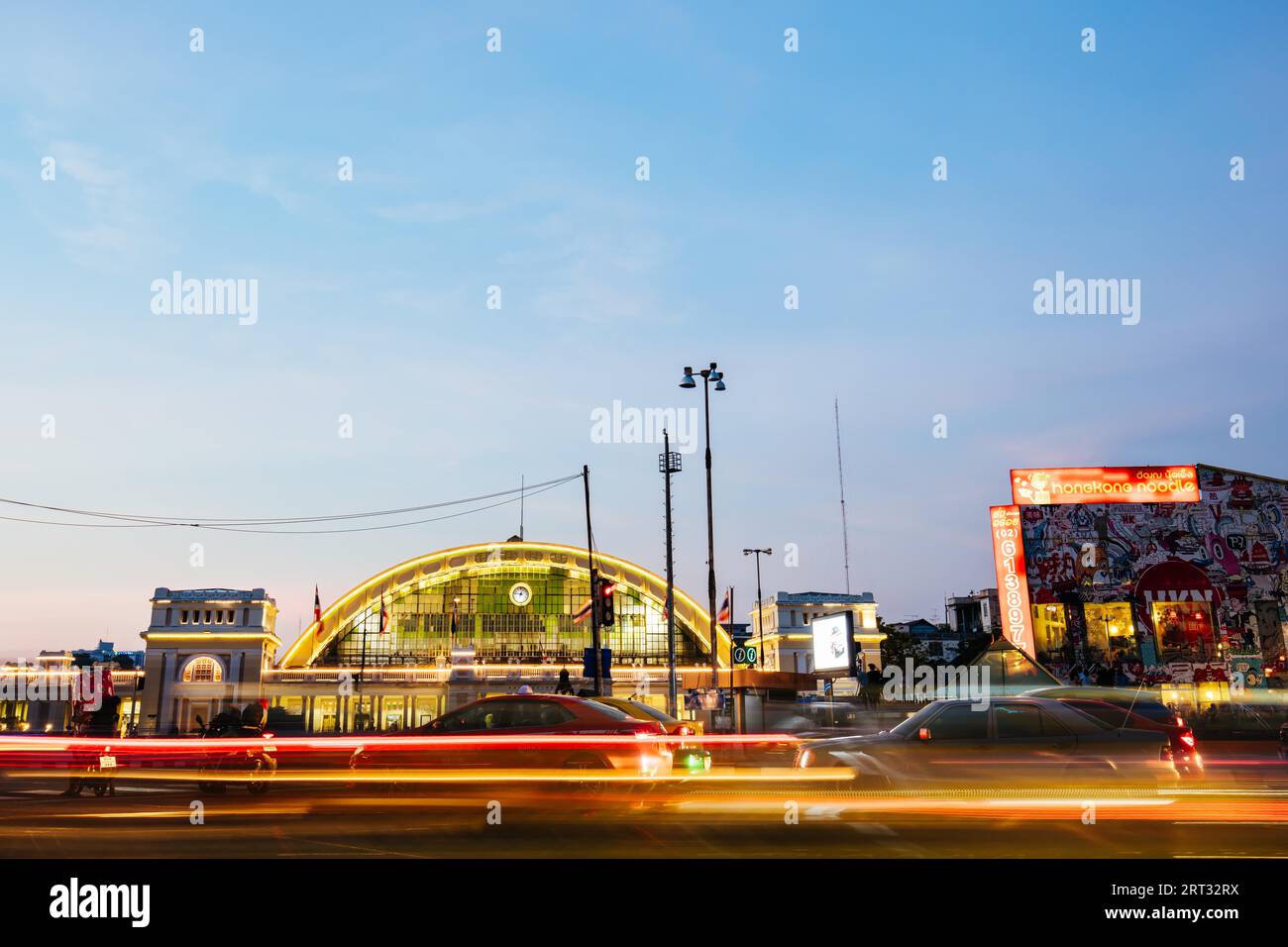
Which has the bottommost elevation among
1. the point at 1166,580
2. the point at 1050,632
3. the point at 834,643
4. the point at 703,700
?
the point at 703,700

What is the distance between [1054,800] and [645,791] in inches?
199

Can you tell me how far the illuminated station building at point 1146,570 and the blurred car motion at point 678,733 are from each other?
1847 inches

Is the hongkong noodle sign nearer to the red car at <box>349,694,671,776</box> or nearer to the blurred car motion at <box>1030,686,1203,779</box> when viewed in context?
the blurred car motion at <box>1030,686,1203,779</box>

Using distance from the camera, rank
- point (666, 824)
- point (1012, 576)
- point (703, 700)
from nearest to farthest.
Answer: point (666, 824)
point (703, 700)
point (1012, 576)

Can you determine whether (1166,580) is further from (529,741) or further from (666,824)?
(666,824)

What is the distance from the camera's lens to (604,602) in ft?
105

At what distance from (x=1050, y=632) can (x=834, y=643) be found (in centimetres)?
3265

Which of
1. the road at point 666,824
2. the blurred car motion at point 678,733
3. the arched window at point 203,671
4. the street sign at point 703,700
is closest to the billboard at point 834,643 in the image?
the street sign at point 703,700

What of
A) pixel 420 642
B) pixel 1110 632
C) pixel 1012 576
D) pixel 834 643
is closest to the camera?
pixel 834 643

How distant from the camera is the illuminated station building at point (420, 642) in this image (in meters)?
65.8

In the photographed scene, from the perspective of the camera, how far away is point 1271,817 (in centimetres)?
1105

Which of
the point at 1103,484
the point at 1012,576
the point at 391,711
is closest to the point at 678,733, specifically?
the point at 1012,576
